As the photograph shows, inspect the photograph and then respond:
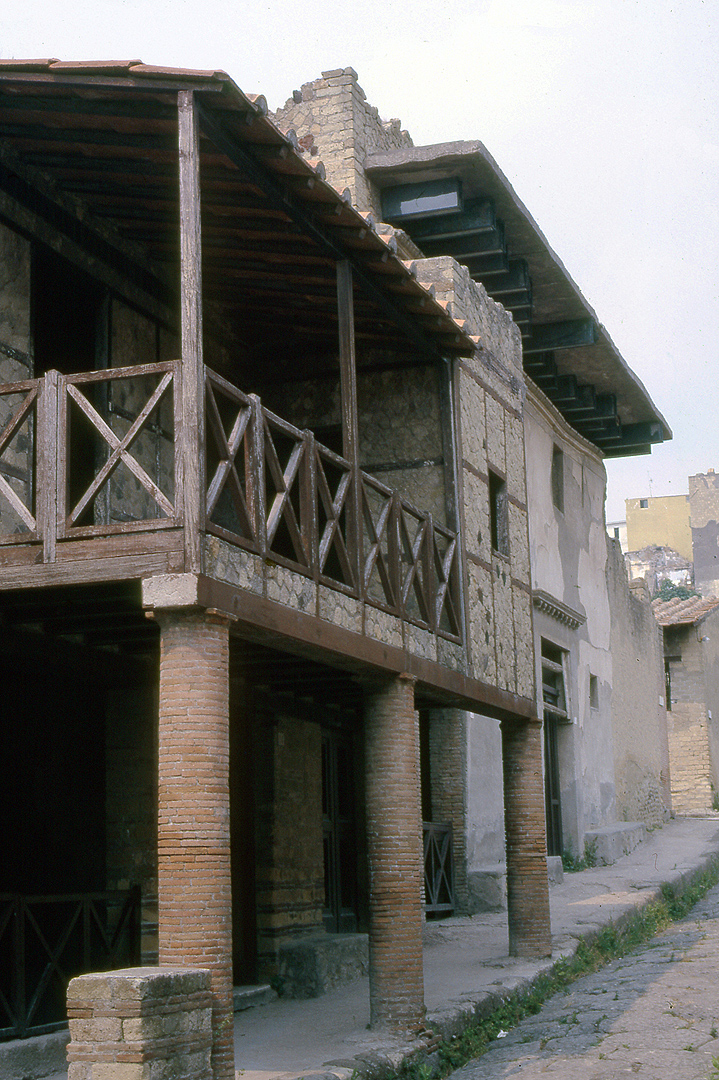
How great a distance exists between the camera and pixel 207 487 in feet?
25.5

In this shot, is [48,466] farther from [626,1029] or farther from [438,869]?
[438,869]

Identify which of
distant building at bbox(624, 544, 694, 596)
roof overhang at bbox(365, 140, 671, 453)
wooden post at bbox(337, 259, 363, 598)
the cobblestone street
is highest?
distant building at bbox(624, 544, 694, 596)

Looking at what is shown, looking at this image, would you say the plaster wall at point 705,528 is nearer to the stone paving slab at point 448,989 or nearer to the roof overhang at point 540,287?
the roof overhang at point 540,287

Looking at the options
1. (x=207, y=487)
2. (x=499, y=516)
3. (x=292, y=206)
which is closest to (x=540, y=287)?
(x=499, y=516)

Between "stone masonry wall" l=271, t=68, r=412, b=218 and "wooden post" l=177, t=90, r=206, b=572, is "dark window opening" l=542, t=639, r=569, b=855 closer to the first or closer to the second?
"stone masonry wall" l=271, t=68, r=412, b=218

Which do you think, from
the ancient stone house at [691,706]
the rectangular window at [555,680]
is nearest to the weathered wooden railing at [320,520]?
the rectangular window at [555,680]

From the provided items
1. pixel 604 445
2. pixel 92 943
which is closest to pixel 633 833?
pixel 604 445

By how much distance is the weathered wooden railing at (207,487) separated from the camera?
6848 millimetres

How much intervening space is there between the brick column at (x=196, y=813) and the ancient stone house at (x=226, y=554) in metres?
0.01

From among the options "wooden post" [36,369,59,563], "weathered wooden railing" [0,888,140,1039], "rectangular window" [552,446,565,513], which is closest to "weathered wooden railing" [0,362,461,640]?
"wooden post" [36,369,59,563]

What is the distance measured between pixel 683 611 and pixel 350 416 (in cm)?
2124

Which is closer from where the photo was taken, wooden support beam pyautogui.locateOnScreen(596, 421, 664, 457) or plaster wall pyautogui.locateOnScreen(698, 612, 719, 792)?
wooden support beam pyautogui.locateOnScreen(596, 421, 664, 457)

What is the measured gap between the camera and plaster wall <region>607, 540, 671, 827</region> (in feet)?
73.3

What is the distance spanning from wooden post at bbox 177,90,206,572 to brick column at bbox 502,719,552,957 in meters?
6.27
